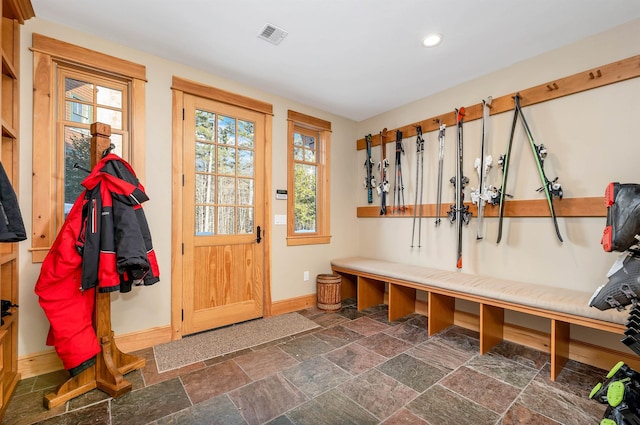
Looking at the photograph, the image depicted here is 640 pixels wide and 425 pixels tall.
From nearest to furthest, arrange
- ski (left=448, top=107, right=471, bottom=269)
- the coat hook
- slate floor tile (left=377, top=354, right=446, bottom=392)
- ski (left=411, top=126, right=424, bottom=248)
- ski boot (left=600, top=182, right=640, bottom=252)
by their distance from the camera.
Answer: ski boot (left=600, top=182, right=640, bottom=252) → slate floor tile (left=377, top=354, right=446, bottom=392) → the coat hook → ski (left=448, top=107, right=471, bottom=269) → ski (left=411, top=126, right=424, bottom=248)

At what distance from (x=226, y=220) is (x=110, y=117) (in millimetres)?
1382

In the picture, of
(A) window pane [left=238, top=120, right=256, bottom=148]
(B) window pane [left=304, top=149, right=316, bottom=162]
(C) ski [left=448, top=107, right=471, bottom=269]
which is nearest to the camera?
(C) ski [left=448, top=107, right=471, bottom=269]

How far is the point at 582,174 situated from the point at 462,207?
99cm

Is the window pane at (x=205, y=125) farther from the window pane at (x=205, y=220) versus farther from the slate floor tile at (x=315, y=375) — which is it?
the slate floor tile at (x=315, y=375)

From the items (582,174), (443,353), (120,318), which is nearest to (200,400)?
(120,318)

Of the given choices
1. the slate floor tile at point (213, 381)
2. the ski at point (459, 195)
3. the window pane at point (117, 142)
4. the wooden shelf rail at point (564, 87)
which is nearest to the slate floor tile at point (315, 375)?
the slate floor tile at point (213, 381)

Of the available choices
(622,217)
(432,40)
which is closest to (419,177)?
(432,40)

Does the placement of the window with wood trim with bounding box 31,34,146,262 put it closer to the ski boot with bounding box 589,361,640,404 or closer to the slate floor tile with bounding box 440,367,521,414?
the slate floor tile with bounding box 440,367,521,414

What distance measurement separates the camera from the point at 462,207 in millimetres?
3098

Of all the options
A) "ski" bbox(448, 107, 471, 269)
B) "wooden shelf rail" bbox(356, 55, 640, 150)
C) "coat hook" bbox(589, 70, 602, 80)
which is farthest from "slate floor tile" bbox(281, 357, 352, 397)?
"coat hook" bbox(589, 70, 602, 80)

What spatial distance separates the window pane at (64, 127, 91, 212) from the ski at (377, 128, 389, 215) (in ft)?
10.5

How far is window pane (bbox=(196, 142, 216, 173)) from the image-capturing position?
2984 millimetres

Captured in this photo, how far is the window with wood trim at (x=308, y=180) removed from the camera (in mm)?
3713

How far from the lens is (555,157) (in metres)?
2.54
